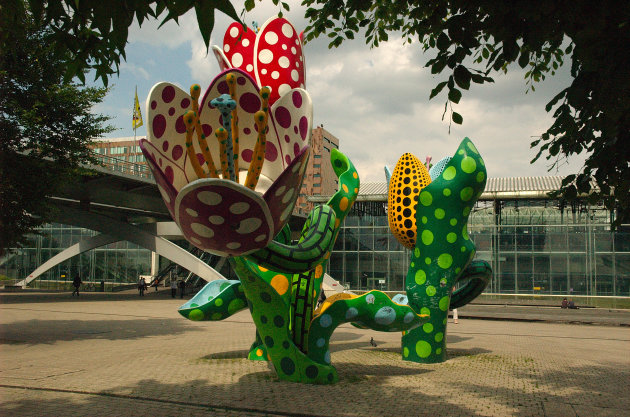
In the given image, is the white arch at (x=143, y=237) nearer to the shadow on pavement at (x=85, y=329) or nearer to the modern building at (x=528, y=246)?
the modern building at (x=528, y=246)

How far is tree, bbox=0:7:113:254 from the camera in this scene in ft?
37.9

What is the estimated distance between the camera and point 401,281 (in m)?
36.0

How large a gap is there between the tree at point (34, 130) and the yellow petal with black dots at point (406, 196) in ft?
24.1

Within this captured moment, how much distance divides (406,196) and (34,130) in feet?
27.0

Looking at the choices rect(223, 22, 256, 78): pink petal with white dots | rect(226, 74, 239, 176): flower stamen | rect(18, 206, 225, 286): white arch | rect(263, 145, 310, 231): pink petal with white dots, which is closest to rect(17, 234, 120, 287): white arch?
rect(18, 206, 225, 286): white arch

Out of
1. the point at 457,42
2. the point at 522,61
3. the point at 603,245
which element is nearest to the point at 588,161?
the point at 522,61

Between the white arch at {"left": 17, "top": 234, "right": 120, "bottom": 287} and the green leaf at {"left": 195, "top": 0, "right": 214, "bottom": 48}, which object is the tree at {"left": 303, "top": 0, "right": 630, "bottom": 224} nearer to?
the green leaf at {"left": 195, "top": 0, "right": 214, "bottom": 48}

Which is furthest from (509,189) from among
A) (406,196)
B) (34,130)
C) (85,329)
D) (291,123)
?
(291,123)

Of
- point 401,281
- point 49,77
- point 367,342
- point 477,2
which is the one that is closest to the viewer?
point 477,2

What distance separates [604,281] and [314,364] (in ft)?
97.1

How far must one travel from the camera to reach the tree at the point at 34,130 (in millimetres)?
11539

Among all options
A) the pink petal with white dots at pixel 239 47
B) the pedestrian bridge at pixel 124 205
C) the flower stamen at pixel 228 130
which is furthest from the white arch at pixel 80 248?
the flower stamen at pixel 228 130

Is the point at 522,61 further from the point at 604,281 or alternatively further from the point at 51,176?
the point at 604,281

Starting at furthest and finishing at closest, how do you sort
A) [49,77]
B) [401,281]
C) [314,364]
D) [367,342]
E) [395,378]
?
[401,281], [367,342], [49,77], [395,378], [314,364]
